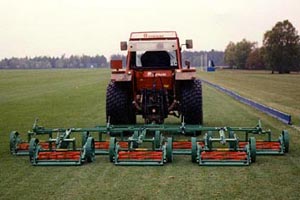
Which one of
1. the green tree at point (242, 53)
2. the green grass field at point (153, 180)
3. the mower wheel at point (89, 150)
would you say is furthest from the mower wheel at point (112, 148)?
the green tree at point (242, 53)

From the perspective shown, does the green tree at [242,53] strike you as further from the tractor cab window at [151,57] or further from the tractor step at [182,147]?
the tractor step at [182,147]

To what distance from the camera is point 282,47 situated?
305 feet

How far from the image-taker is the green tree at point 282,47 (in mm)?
Result: 91812

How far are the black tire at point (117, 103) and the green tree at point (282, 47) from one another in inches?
3204

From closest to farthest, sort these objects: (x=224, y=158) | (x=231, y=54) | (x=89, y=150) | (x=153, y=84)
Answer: (x=224, y=158) < (x=89, y=150) < (x=153, y=84) < (x=231, y=54)

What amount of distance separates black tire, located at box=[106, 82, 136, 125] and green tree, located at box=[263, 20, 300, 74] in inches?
3204

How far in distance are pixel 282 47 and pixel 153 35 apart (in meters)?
82.3

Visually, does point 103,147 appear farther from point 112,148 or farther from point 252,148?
point 252,148

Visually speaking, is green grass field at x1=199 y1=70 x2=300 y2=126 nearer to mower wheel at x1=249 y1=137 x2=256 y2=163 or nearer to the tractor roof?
the tractor roof

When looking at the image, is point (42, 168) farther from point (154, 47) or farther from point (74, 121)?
point (74, 121)

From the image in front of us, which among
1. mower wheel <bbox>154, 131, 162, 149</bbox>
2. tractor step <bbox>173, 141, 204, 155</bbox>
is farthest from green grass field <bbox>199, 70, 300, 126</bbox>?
mower wheel <bbox>154, 131, 162, 149</bbox>

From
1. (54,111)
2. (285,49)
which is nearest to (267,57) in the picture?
(285,49)

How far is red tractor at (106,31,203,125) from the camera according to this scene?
43.6ft

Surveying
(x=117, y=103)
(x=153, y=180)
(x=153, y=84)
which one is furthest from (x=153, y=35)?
(x=153, y=180)
